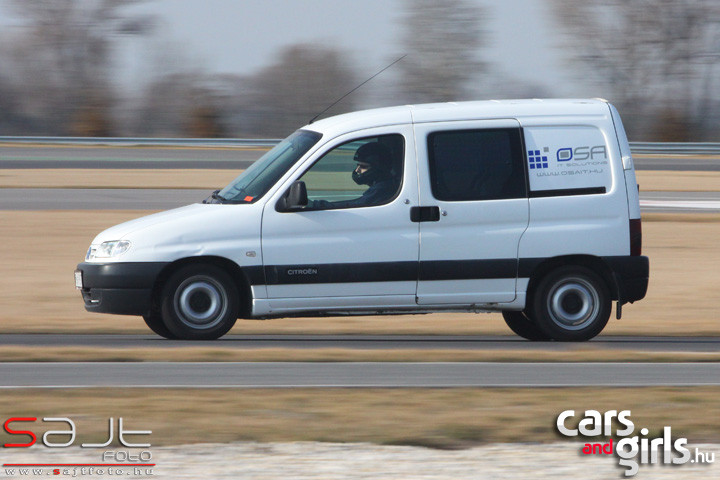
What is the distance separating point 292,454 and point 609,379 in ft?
9.49

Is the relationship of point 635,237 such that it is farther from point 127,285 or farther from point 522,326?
point 127,285

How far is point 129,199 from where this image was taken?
2486 centimetres

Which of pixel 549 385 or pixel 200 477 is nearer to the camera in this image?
pixel 200 477

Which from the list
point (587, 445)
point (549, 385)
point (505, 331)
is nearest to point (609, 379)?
point (549, 385)

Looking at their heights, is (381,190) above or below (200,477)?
above

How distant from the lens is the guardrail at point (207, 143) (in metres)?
42.9

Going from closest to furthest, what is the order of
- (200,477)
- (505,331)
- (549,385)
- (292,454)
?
1. (200,477)
2. (292,454)
3. (549,385)
4. (505,331)

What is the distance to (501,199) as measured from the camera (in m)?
9.12

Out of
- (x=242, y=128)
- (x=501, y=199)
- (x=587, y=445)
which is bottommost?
(x=587, y=445)

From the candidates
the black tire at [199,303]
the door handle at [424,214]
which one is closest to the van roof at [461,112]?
the door handle at [424,214]

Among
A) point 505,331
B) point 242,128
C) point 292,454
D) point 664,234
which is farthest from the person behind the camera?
point 242,128

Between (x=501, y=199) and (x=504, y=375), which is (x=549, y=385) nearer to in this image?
(x=504, y=375)

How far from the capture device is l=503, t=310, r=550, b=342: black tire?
32.2 feet

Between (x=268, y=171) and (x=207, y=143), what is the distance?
3483 centimetres
